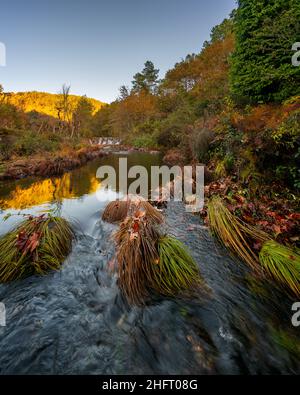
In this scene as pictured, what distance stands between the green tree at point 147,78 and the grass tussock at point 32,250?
54586 mm

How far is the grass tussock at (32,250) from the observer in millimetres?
3155

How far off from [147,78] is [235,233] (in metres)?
56.6

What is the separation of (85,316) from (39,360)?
0.60m

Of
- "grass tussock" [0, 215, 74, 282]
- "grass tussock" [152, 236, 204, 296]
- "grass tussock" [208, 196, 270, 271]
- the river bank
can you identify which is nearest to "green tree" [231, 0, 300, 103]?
"grass tussock" [208, 196, 270, 271]

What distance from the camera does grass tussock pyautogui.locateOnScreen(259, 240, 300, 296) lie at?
114 inches

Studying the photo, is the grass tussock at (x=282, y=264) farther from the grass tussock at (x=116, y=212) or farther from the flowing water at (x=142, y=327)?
the grass tussock at (x=116, y=212)

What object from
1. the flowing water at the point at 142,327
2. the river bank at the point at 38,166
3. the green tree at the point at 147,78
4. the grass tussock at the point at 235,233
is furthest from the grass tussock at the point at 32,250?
the green tree at the point at 147,78

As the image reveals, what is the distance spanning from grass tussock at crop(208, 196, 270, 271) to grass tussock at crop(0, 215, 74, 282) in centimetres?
273

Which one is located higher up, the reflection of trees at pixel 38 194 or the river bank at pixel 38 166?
the river bank at pixel 38 166

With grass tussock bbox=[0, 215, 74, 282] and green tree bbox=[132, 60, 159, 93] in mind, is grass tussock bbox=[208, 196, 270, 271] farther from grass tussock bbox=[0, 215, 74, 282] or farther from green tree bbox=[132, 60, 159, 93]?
green tree bbox=[132, 60, 159, 93]
